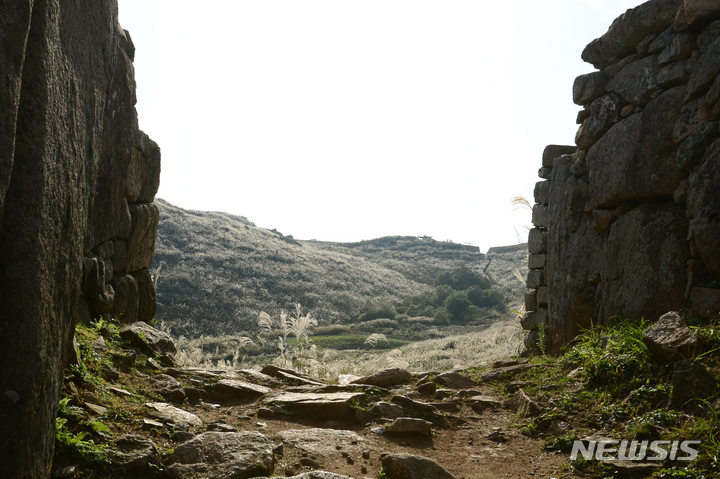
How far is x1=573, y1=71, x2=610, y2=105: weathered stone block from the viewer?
6.82 metres

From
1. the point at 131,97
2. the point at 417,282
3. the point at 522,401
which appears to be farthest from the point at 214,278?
the point at 522,401

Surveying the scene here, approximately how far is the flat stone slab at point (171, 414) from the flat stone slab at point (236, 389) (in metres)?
0.99

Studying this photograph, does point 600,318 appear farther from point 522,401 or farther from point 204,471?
point 204,471

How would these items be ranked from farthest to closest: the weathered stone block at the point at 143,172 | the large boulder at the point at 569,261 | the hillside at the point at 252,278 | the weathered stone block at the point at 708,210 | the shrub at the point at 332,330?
the hillside at the point at 252,278 → the shrub at the point at 332,330 → the large boulder at the point at 569,261 → the weathered stone block at the point at 143,172 → the weathered stone block at the point at 708,210

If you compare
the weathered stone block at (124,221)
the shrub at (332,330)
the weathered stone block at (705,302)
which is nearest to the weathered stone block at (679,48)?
the weathered stone block at (705,302)

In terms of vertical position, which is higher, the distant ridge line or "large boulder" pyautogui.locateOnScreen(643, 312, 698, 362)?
the distant ridge line

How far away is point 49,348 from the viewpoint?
2.32 meters

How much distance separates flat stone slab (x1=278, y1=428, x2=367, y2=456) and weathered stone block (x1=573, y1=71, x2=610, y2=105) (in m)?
5.75

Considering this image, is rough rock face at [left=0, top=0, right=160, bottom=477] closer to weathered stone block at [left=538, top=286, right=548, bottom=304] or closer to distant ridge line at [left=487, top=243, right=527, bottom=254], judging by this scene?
weathered stone block at [left=538, top=286, right=548, bottom=304]

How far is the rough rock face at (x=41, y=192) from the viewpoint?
207 cm

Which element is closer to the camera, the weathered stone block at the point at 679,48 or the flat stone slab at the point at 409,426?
the flat stone slab at the point at 409,426

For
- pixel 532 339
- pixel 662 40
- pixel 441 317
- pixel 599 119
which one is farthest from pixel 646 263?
pixel 441 317

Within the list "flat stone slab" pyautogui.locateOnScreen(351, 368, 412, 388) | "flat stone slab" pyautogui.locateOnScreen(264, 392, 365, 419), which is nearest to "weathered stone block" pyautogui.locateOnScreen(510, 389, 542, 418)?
"flat stone slab" pyautogui.locateOnScreen(351, 368, 412, 388)

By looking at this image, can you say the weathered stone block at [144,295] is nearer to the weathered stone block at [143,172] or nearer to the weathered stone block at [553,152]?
the weathered stone block at [143,172]
